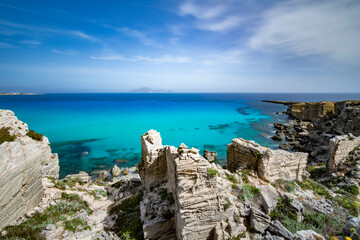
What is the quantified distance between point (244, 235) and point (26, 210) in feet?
36.4

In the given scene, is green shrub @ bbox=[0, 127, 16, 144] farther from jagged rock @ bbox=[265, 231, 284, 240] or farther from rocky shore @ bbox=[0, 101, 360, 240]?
jagged rock @ bbox=[265, 231, 284, 240]

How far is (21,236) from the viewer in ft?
23.7

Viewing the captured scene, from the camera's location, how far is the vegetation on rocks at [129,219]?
7.83 meters

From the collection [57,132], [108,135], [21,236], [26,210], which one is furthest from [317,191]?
[57,132]

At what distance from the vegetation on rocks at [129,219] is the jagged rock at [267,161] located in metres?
8.28

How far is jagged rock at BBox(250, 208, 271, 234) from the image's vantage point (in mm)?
6917

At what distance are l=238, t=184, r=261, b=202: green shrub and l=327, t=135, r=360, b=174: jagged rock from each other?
1207cm

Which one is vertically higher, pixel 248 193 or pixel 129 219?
pixel 248 193

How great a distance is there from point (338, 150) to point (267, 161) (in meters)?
9.40

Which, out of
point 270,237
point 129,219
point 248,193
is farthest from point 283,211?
Answer: point 129,219

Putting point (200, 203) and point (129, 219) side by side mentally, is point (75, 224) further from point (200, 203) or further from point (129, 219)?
point (200, 203)

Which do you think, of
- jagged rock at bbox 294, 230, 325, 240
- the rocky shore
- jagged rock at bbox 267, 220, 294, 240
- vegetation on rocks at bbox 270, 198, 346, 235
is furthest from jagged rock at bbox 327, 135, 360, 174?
jagged rock at bbox 294, 230, 325, 240

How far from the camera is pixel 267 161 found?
11.3m

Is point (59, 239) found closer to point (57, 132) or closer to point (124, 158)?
point (124, 158)
